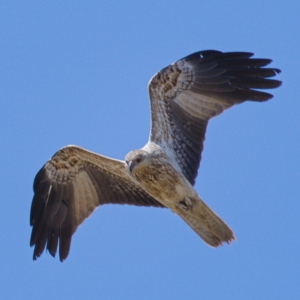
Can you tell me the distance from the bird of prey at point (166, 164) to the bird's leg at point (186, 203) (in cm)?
1

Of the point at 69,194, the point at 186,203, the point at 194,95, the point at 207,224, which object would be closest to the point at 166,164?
the point at 186,203

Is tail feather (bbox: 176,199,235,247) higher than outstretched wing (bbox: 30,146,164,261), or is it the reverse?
outstretched wing (bbox: 30,146,164,261)

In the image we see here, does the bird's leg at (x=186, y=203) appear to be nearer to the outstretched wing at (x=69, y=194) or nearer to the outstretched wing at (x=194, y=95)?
the outstretched wing at (x=194, y=95)

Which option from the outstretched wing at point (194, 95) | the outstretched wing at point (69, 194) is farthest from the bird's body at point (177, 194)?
the outstretched wing at point (69, 194)

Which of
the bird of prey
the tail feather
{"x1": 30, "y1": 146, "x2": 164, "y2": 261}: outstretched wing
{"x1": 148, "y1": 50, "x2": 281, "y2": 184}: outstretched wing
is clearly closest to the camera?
the tail feather

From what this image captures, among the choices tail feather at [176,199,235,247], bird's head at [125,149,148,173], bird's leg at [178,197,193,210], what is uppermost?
bird's head at [125,149,148,173]

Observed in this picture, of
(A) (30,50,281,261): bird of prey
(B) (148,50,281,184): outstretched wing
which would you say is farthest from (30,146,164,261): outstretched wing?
(B) (148,50,281,184): outstretched wing

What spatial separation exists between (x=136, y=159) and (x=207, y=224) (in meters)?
1.40

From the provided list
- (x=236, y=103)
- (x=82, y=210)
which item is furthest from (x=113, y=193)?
(x=236, y=103)

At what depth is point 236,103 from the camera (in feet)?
43.1

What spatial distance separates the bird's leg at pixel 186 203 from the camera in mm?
12492

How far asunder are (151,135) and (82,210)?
74.9 inches

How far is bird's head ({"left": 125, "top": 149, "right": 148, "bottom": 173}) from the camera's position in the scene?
12.5 metres

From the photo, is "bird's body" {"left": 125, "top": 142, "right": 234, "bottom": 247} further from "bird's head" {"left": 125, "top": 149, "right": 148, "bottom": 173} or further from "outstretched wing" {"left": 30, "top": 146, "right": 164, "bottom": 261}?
"outstretched wing" {"left": 30, "top": 146, "right": 164, "bottom": 261}
